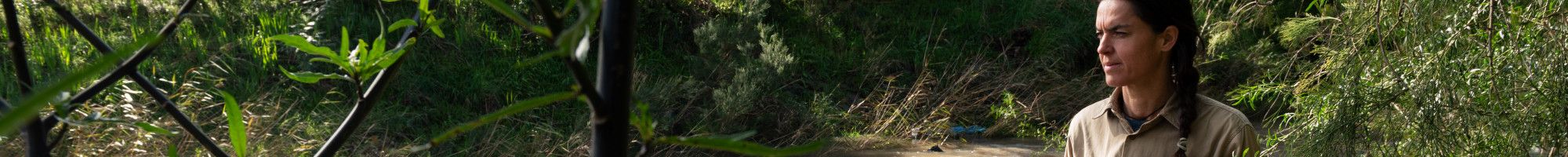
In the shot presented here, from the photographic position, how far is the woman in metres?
1.25

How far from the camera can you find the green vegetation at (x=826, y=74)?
1.98m

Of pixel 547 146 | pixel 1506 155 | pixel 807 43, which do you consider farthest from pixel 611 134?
pixel 807 43

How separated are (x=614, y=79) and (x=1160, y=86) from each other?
1.19 m

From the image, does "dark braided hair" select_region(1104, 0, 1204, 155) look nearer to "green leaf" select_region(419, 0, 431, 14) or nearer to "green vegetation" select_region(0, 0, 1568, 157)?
"green vegetation" select_region(0, 0, 1568, 157)

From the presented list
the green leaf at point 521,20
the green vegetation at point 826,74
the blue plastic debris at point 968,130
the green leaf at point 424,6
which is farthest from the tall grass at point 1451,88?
the blue plastic debris at point 968,130

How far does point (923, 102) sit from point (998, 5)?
112cm

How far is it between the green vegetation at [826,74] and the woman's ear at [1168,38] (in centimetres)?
80

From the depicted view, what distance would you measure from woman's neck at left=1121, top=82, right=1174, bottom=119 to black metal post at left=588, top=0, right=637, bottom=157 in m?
1.17

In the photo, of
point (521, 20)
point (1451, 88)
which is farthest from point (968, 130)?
point (521, 20)

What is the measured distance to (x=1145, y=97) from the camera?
4.38 ft

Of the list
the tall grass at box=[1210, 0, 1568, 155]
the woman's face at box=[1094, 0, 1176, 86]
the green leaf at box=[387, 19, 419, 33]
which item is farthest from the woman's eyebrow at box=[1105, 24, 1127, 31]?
the green leaf at box=[387, 19, 419, 33]

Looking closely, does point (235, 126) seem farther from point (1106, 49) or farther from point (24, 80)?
point (1106, 49)

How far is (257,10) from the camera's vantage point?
A: 5.22 meters

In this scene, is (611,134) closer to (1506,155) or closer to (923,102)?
(1506,155)
